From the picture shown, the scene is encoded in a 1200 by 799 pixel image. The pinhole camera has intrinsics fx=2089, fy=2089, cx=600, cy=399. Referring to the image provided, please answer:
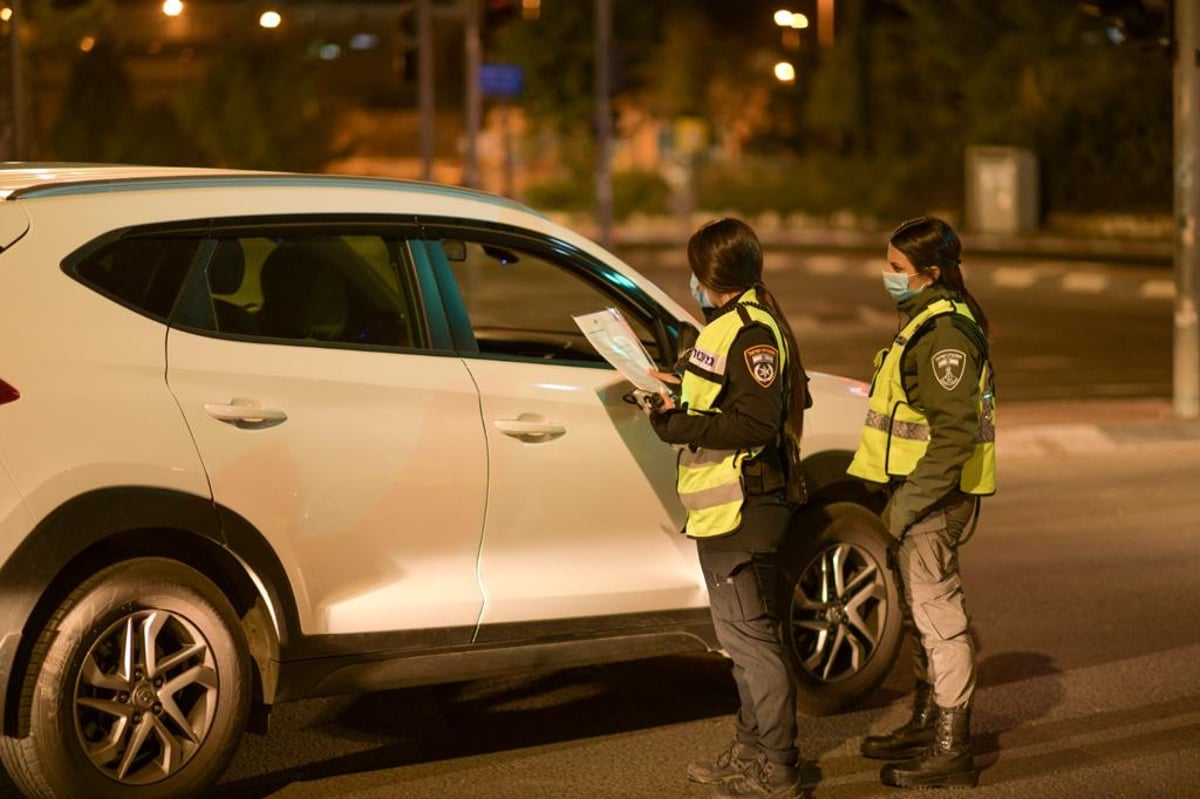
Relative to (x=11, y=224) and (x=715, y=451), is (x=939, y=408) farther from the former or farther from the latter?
(x=11, y=224)

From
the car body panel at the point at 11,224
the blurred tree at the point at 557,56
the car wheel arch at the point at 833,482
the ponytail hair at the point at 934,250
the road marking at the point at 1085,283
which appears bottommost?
the road marking at the point at 1085,283

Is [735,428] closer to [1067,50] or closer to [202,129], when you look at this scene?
[202,129]

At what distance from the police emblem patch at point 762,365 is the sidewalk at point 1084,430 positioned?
7.93m

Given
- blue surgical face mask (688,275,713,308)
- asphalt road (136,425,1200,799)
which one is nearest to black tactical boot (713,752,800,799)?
asphalt road (136,425,1200,799)

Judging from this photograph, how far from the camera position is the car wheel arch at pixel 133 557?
206 inches

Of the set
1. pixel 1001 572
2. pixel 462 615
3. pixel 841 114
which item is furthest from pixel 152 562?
pixel 841 114

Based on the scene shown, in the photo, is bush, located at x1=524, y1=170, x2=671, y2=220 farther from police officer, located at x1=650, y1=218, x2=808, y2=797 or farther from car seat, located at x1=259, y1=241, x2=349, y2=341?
police officer, located at x1=650, y1=218, x2=808, y2=797

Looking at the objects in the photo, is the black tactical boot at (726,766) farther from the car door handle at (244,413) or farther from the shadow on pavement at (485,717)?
the car door handle at (244,413)

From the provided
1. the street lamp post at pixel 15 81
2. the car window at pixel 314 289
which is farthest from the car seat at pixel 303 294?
the street lamp post at pixel 15 81

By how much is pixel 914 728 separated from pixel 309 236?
2.34 metres

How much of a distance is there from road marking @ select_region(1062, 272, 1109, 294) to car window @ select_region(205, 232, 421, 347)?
26.1 m

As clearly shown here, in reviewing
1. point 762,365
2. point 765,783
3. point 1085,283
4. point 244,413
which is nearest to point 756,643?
point 765,783

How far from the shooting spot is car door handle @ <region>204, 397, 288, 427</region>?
5.54 metres

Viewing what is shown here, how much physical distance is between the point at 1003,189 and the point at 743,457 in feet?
136
